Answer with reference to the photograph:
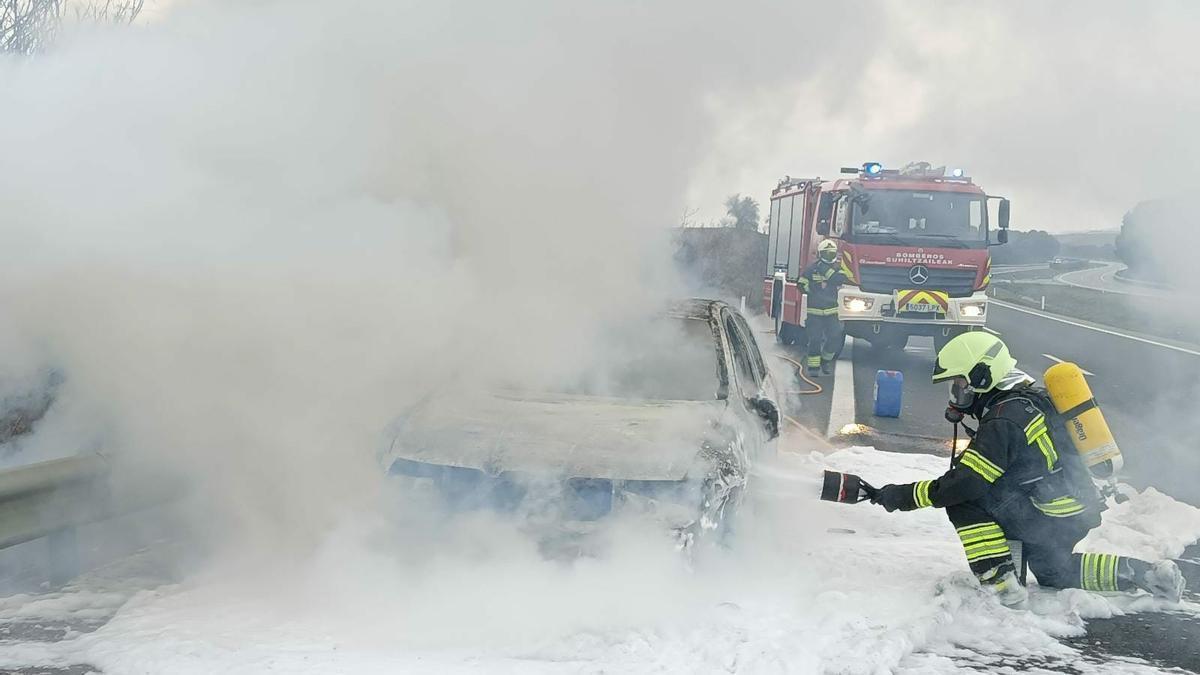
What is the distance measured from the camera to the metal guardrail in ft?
15.1

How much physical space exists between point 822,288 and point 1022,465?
9.43 meters

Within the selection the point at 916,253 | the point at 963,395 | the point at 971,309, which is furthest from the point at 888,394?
the point at 963,395

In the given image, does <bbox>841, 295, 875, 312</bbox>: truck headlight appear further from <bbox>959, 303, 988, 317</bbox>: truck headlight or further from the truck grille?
<bbox>959, 303, 988, 317</bbox>: truck headlight

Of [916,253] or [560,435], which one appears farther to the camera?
[916,253]

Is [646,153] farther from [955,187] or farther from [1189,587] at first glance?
[955,187]

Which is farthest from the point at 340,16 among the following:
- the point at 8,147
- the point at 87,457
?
the point at 87,457

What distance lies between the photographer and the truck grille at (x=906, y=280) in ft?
48.7

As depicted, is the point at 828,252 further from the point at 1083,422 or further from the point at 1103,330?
the point at 1103,330

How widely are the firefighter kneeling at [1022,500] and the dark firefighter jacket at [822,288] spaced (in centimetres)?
897

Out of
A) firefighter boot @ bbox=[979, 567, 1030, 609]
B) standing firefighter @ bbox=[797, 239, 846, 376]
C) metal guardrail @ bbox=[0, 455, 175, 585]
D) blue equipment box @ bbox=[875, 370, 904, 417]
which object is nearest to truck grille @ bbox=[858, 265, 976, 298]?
standing firefighter @ bbox=[797, 239, 846, 376]

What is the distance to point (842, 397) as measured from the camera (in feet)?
40.9

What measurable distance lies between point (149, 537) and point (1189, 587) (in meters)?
5.48

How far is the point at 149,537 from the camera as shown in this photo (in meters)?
5.76

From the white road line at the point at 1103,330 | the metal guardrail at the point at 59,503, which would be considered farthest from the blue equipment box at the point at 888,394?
the white road line at the point at 1103,330
